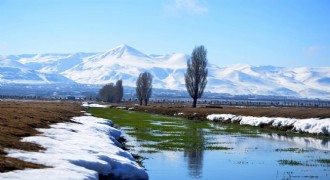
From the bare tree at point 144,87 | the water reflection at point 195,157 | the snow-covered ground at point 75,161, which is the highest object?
the bare tree at point 144,87

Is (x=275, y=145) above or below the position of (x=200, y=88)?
below

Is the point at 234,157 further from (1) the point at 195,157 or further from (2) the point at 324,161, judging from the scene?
(2) the point at 324,161

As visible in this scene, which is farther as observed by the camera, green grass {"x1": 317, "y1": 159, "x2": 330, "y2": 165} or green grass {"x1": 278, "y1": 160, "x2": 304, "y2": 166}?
green grass {"x1": 317, "y1": 159, "x2": 330, "y2": 165}

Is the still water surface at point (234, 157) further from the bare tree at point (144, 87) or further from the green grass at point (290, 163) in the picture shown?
the bare tree at point (144, 87)

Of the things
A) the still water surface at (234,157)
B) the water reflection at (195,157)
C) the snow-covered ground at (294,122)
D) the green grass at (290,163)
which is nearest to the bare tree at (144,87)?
the snow-covered ground at (294,122)

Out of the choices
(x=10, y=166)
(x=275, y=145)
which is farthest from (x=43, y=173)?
(x=275, y=145)

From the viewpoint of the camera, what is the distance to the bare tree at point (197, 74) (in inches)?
3853

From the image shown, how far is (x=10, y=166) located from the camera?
15008 mm

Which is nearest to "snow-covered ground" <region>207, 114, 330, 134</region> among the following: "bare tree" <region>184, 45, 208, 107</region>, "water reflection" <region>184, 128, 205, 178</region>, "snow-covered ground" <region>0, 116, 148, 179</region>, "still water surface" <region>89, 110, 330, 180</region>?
"still water surface" <region>89, 110, 330, 180</region>

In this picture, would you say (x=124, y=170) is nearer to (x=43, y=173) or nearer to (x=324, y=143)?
(x=43, y=173)

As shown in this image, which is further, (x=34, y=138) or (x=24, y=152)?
(x=34, y=138)

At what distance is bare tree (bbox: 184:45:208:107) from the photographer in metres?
97.9

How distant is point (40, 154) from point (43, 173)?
3.56m

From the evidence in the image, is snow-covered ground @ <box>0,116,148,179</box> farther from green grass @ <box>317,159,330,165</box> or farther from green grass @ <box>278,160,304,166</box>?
green grass @ <box>317,159,330,165</box>
